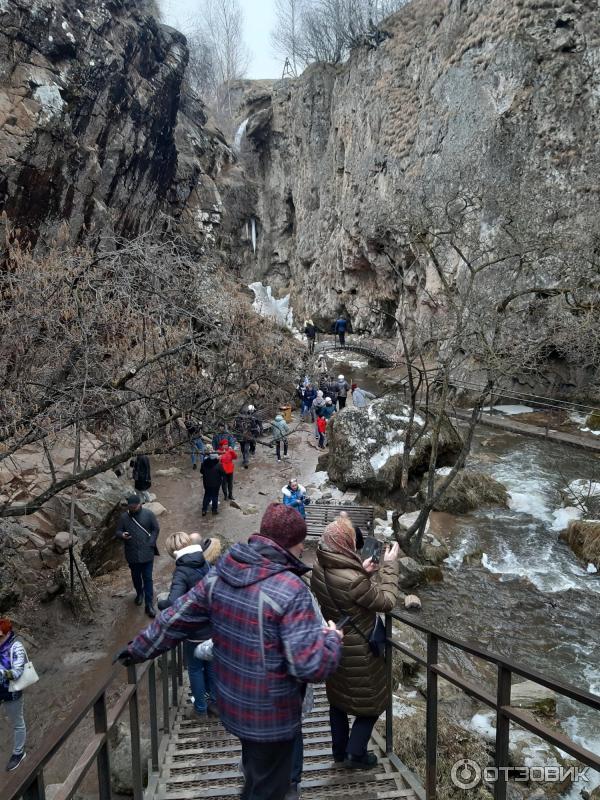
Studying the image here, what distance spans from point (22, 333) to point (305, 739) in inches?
226

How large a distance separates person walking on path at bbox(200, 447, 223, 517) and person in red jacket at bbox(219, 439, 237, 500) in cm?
36

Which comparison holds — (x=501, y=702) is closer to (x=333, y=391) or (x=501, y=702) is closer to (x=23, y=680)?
(x=23, y=680)

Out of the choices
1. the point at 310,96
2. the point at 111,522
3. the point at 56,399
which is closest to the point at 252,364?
the point at 56,399

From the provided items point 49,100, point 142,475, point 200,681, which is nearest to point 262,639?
point 200,681

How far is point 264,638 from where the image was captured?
1.99 m

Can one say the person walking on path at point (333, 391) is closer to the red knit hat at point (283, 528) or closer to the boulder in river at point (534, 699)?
the boulder in river at point (534, 699)

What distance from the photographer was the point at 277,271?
45.5 m

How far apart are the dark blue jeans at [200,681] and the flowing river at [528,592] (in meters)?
3.83

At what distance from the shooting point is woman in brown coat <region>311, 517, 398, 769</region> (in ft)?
9.46

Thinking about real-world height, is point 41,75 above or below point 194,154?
below

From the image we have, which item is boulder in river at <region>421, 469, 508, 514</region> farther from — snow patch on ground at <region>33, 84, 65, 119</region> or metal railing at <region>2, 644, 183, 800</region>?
snow patch on ground at <region>33, 84, 65, 119</region>

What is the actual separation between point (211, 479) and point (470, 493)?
6377mm

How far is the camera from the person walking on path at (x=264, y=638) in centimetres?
197

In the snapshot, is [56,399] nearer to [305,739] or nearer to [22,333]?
[22,333]
